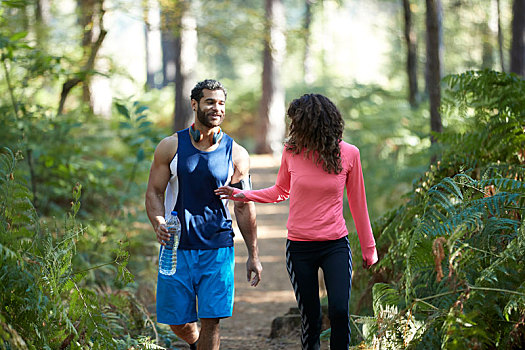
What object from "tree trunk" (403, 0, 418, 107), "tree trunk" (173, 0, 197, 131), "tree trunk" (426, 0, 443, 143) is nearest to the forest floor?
"tree trunk" (173, 0, 197, 131)

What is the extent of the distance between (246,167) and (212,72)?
4334cm

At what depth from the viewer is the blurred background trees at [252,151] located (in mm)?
3607

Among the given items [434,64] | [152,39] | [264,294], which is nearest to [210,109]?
[434,64]

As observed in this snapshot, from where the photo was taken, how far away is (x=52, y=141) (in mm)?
8523

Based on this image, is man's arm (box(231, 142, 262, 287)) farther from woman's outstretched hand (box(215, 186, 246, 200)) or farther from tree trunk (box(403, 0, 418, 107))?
tree trunk (box(403, 0, 418, 107))

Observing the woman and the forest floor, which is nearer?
the woman

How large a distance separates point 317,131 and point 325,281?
104 centimetres

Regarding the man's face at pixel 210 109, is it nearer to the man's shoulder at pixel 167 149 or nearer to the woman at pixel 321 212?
the man's shoulder at pixel 167 149

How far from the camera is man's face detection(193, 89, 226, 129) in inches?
173

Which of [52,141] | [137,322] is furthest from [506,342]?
[52,141]

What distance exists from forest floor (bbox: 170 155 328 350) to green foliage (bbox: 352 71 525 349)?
161 cm

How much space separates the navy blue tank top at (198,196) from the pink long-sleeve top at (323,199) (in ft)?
1.77

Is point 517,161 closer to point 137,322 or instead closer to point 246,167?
point 246,167

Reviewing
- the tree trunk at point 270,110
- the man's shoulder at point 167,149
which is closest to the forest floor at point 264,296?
the man's shoulder at point 167,149
